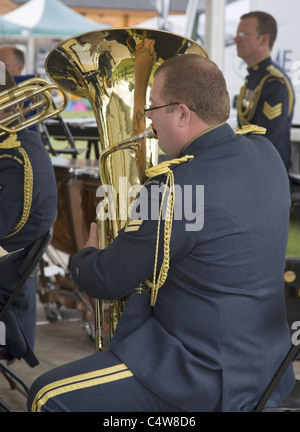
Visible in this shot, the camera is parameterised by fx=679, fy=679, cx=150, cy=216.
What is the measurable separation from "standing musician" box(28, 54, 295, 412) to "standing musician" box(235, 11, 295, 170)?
2561 mm

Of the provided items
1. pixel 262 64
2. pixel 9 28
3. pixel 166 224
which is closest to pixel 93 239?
pixel 166 224

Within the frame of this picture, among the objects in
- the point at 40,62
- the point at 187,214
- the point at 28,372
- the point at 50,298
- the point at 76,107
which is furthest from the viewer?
the point at 40,62

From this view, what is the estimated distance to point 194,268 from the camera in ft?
4.83

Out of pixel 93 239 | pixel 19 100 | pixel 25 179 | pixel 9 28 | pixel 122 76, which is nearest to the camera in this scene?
pixel 93 239

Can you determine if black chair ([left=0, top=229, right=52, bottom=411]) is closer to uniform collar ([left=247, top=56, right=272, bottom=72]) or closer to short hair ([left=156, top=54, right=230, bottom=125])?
short hair ([left=156, top=54, right=230, bottom=125])

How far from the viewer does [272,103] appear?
4.04 metres

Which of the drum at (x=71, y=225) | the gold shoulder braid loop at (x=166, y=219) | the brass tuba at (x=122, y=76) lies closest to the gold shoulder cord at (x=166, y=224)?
the gold shoulder braid loop at (x=166, y=219)

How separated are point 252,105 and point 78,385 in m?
2.95

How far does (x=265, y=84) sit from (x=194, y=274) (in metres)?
2.83

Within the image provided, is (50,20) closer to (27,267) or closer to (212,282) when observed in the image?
(27,267)

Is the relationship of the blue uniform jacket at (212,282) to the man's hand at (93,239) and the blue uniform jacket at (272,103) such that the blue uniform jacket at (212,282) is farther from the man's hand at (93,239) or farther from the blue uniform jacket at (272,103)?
the blue uniform jacket at (272,103)

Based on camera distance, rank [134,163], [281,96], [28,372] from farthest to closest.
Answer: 1. [281,96]
2. [28,372]
3. [134,163]
